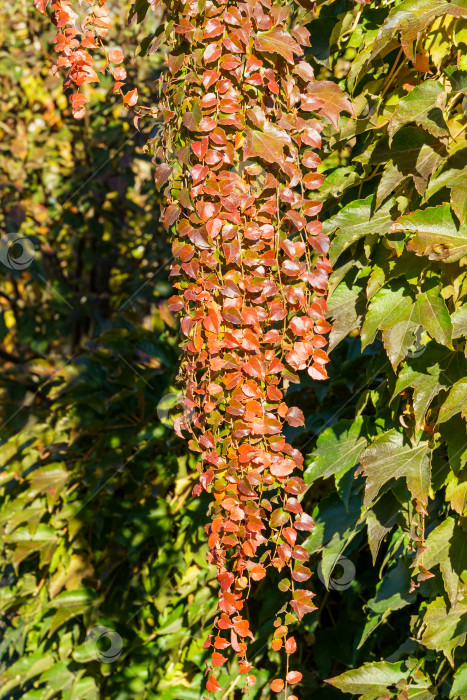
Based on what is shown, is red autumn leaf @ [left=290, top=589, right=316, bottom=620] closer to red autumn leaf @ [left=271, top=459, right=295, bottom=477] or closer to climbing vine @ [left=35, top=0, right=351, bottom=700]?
climbing vine @ [left=35, top=0, right=351, bottom=700]

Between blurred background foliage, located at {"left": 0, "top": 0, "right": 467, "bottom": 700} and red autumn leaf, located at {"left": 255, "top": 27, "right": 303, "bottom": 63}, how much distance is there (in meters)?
0.13

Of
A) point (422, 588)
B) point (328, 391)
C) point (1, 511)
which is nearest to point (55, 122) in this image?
point (1, 511)

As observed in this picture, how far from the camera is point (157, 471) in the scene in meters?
1.94

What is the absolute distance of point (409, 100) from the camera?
1.01 metres

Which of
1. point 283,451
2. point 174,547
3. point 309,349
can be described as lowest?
point 174,547

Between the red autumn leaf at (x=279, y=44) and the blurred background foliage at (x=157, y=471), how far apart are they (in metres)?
0.13

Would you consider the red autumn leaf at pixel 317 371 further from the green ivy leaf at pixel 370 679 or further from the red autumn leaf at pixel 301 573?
the green ivy leaf at pixel 370 679

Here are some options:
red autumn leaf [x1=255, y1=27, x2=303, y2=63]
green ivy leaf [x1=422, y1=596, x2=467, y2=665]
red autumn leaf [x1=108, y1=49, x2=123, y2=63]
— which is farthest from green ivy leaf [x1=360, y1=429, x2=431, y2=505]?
red autumn leaf [x1=108, y1=49, x2=123, y2=63]

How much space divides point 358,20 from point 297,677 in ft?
3.64

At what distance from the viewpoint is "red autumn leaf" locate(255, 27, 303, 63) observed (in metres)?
1.05

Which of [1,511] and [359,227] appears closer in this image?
[359,227]

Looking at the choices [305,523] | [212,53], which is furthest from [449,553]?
[212,53]

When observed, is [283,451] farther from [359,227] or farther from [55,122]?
[55,122]

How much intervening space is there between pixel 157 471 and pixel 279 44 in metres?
1.21
